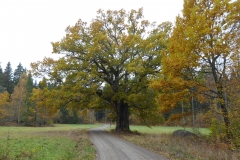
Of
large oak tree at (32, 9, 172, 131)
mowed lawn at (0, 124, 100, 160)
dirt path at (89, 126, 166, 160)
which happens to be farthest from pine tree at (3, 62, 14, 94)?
dirt path at (89, 126, 166, 160)

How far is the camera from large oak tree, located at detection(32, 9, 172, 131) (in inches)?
964

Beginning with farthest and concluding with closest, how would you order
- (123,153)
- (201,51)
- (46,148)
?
(201,51) → (46,148) → (123,153)

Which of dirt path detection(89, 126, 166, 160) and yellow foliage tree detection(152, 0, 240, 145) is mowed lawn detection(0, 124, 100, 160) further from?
yellow foliage tree detection(152, 0, 240, 145)

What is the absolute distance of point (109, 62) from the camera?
2594cm

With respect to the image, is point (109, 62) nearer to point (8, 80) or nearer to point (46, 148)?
point (46, 148)

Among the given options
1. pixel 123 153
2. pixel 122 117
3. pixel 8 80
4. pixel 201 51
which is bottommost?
pixel 123 153

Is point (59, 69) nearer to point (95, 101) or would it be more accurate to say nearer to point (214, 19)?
point (95, 101)

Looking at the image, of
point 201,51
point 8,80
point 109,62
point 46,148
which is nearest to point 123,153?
point 46,148

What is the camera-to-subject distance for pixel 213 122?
1473cm

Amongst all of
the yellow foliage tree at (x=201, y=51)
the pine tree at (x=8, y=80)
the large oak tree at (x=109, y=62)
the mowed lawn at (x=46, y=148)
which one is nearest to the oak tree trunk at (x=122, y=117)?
the large oak tree at (x=109, y=62)

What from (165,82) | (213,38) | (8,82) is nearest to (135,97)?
(165,82)

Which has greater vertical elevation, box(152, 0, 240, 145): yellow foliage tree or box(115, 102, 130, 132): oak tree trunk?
box(152, 0, 240, 145): yellow foliage tree

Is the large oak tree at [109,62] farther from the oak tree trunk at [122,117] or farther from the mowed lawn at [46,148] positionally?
the mowed lawn at [46,148]

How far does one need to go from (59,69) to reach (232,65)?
18.6m
